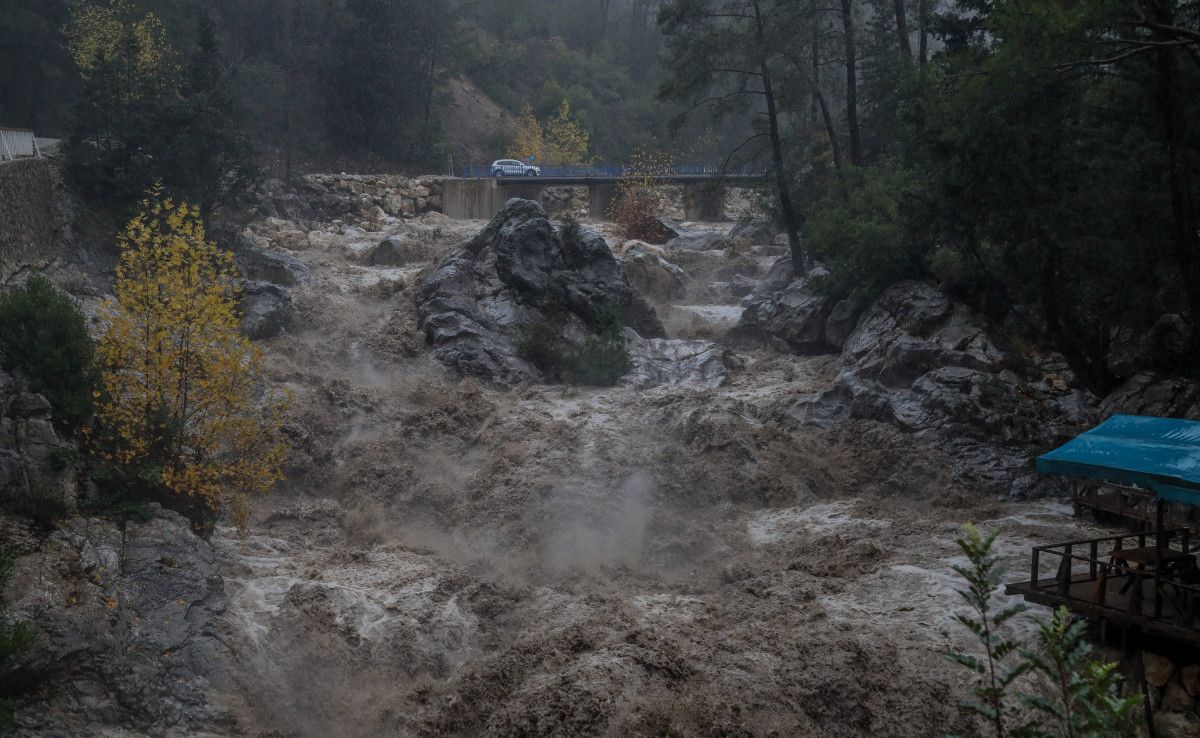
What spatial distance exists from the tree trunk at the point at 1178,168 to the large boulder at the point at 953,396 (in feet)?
13.2

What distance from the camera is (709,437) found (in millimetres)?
21766

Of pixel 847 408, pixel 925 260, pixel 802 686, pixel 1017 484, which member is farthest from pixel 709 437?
pixel 802 686

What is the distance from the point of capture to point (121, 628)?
1263 centimetres

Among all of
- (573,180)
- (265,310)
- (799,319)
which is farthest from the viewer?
(573,180)

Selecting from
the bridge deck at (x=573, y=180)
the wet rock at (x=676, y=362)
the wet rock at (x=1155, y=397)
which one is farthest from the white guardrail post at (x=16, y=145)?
the bridge deck at (x=573, y=180)

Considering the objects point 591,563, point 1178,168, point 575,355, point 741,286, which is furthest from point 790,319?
point 591,563

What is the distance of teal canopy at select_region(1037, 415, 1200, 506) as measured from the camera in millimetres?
10656

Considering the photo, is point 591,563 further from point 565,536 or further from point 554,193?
point 554,193

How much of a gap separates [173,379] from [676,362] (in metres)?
16.0

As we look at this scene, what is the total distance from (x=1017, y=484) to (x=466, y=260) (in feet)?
61.2

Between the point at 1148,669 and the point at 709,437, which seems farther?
the point at 709,437

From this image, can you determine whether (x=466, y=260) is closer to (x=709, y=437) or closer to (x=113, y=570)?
(x=709, y=437)

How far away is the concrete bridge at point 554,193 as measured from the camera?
50781 millimetres

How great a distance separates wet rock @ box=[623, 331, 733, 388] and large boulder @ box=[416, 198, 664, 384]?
1435 mm
